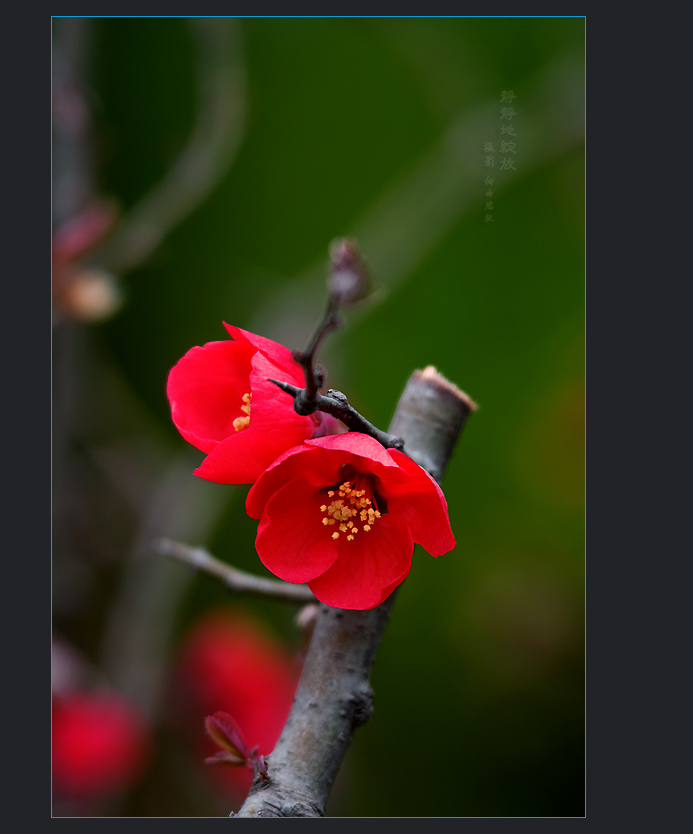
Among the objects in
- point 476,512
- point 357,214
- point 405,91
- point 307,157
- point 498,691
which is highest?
point 405,91

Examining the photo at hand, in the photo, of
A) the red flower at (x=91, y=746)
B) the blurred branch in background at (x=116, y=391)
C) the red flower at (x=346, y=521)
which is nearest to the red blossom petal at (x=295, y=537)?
the red flower at (x=346, y=521)

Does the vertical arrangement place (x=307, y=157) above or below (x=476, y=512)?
above

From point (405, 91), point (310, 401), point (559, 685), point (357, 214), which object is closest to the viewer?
point (310, 401)

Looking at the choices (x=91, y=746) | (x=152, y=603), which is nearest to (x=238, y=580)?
(x=91, y=746)

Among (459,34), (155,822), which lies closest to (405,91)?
(459,34)

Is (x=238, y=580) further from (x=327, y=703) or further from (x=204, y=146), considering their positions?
(x=204, y=146)

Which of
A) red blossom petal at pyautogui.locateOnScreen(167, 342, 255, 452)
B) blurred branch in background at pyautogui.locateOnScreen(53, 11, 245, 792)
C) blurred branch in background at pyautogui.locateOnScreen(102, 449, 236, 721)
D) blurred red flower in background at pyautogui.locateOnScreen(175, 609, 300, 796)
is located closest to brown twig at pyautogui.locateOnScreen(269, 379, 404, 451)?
red blossom petal at pyautogui.locateOnScreen(167, 342, 255, 452)

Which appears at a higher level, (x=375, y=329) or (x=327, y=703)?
(x=375, y=329)

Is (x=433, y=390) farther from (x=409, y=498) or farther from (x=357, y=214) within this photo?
(x=357, y=214)
